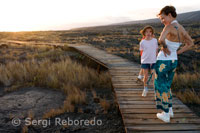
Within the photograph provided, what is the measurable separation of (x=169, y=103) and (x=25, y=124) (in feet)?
10.1

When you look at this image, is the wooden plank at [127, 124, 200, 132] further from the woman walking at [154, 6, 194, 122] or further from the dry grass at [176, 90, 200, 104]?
the dry grass at [176, 90, 200, 104]

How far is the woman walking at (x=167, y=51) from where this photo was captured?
2510 millimetres

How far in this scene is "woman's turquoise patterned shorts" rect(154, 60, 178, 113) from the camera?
8.82 feet

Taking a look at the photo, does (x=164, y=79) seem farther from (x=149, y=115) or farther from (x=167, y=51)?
(x=149, y=115)

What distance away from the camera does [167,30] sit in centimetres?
251

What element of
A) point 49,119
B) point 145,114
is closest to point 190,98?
point 145,114

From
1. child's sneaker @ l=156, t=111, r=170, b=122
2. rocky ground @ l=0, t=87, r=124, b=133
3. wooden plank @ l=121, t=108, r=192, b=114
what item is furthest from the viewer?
rocky ground @ l=0, t=87, r=124, b=133

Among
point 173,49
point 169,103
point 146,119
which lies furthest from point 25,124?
point 173,49

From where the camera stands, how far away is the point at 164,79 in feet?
9.05

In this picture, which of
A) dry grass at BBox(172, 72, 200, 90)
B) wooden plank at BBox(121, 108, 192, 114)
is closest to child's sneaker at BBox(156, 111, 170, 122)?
wooden plank at BBox(121, 108, 192, 114)

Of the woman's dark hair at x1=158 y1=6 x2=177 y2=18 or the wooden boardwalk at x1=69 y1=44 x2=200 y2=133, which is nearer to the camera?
the woman's dark hair at x1=158 y1=6 x2=177 y2=18

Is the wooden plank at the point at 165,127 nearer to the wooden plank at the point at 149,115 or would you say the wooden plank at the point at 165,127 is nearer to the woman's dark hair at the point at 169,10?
the wooden plank at the point at 149,115

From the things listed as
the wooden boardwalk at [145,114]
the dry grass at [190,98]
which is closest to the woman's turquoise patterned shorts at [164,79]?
the wooden boardwalk at [145,114]

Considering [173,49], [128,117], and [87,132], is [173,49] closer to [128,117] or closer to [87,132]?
[128,117]
